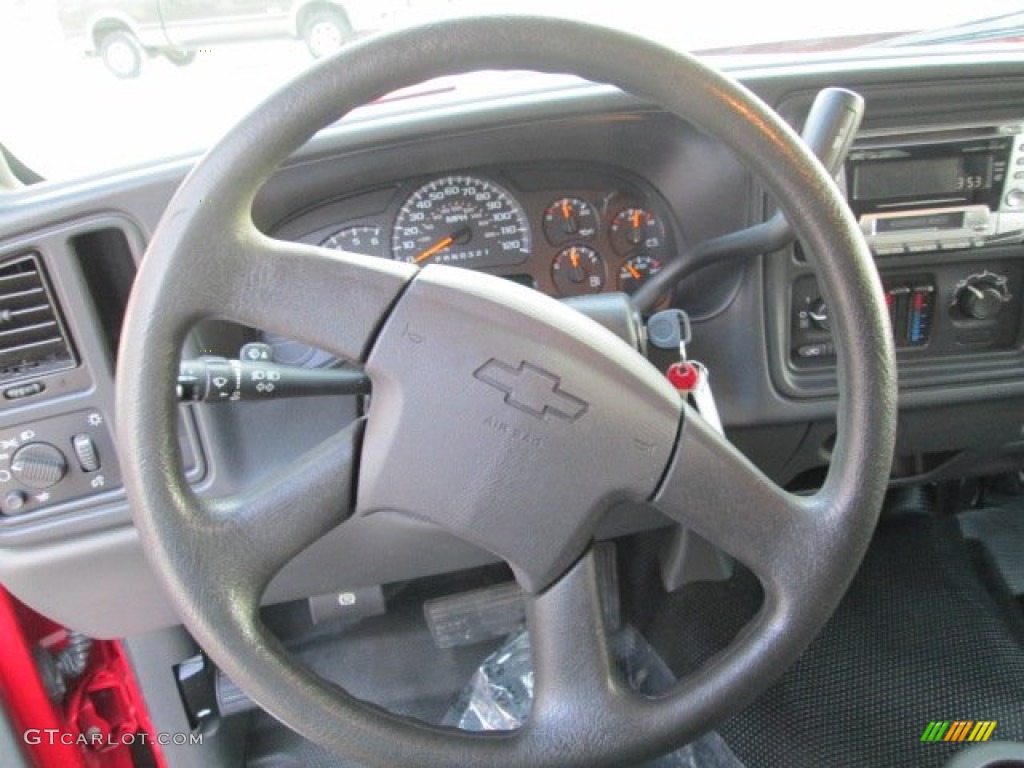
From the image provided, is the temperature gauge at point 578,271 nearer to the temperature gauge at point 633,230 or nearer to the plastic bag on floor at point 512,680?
the temperature gauge at point 633,230

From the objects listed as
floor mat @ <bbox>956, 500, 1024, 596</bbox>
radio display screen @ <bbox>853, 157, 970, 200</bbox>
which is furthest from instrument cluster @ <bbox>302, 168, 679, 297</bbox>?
floor mat @ <bbox>956, 500, 1024, 596</bbox>

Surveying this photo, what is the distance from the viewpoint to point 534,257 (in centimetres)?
123

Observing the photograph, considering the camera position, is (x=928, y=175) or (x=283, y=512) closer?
(x=283, y=512)

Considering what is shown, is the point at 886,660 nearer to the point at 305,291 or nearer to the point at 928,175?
the point at 928,175

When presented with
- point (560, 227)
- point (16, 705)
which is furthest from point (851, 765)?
point (16, 705)

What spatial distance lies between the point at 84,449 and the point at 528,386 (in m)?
0.67

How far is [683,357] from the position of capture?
110 centimetres

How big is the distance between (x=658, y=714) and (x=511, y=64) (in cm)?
59

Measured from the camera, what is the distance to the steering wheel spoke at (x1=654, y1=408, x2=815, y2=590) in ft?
2.60

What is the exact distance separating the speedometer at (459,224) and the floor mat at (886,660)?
2.42 ft

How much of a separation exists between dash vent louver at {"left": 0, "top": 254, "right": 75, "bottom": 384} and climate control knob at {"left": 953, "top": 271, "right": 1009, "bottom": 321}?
4.07ft

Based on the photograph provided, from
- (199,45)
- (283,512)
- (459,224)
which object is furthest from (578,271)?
(199,45)

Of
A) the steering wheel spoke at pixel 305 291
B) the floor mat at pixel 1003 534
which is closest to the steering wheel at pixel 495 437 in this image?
the steering wheel spoke at pixel 305 291

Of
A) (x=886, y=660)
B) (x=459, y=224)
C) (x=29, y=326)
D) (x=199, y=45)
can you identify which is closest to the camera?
(x=29, y=326)
